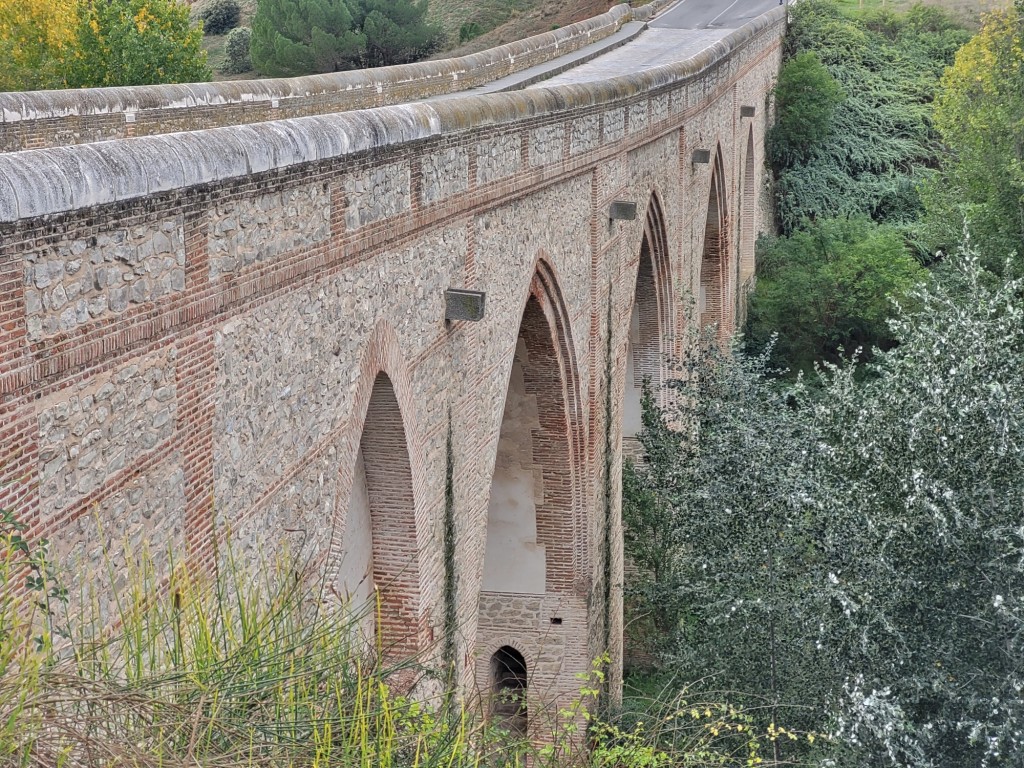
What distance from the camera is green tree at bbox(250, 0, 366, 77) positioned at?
121ft

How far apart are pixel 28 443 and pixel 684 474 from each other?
11.0m

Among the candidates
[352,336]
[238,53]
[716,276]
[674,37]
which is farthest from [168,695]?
[238,53]

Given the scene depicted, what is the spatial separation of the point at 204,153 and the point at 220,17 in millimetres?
46312

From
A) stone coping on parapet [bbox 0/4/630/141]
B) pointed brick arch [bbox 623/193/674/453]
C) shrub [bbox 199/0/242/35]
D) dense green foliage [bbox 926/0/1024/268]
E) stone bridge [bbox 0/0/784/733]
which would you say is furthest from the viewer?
shrub [bbox 199/0/242/35]

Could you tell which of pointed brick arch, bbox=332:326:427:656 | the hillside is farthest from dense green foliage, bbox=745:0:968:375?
pointed brick arch, bbox=332:326:427:656

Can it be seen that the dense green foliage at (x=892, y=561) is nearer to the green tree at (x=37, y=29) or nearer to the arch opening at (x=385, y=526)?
the arch opening at (x=385, y=526)

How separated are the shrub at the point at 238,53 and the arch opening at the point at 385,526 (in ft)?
123

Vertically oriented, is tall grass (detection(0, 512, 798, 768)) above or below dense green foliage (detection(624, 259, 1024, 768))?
above

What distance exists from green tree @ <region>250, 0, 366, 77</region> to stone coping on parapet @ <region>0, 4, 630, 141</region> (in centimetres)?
1231

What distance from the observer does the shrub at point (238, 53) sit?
142 ft

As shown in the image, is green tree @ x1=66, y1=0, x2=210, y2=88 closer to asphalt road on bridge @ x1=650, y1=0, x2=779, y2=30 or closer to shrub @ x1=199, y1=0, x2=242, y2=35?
asphalt road on bridge @ x1=650, y1=0, x2=779, y2=30

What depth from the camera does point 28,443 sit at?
4.23 m

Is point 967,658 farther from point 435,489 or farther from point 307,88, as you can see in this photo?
point 307,88

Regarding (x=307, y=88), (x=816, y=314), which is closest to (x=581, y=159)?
(x=307, y=88)
